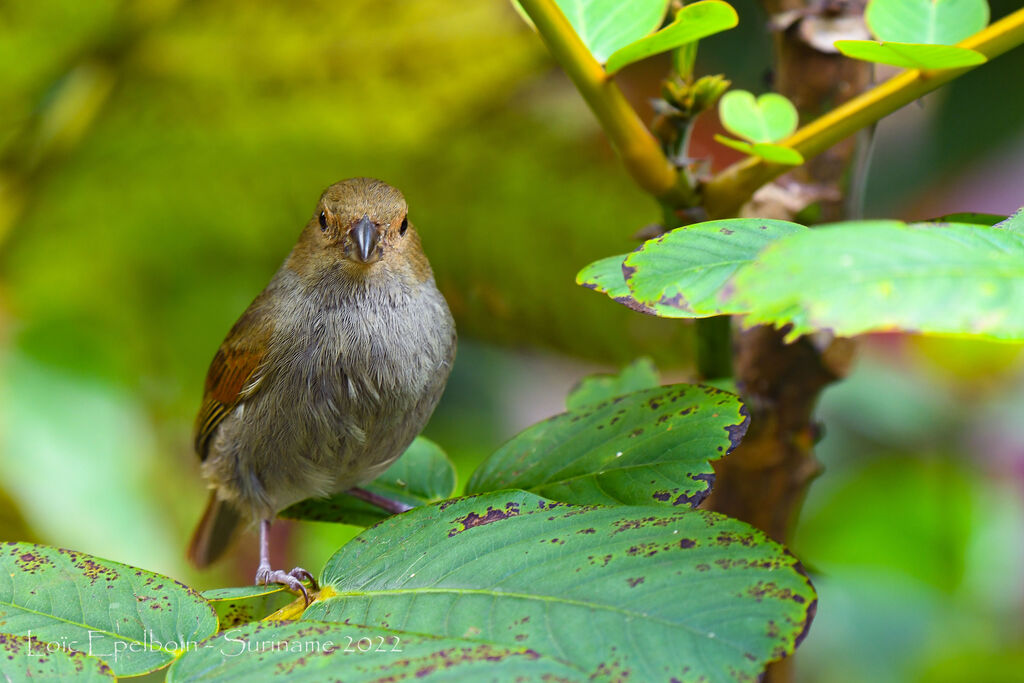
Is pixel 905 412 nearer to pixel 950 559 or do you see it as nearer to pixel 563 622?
pixel 950 559

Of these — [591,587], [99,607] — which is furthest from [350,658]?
[99,607]

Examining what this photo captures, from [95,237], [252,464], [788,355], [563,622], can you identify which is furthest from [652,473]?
[95,237]

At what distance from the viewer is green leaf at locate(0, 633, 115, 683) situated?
95 centimetres

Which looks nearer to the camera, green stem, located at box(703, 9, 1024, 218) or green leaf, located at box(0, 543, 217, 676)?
green leaf, located at box(0, 543, 217, 676)

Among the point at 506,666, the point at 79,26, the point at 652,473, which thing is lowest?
the point at 652,473

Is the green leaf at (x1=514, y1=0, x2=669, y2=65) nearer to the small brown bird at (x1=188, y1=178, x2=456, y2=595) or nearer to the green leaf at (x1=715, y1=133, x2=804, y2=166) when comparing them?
the green leaf at (x1=715, y1=133, x2=804, y2=166)

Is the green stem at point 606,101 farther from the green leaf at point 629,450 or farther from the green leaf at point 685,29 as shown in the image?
the green leaf at point 629,450

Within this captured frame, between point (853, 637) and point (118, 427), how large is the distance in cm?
226

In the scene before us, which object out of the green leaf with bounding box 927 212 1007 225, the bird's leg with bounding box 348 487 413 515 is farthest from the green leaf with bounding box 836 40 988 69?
the bird's leg with bounding box 348 487 413 515

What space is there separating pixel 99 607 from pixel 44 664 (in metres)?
0.17

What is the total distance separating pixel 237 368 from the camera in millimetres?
→ 2074

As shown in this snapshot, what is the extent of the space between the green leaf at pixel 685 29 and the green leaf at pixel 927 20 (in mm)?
253

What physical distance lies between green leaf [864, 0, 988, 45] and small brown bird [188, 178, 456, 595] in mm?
1020

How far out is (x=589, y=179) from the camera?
3066mm
